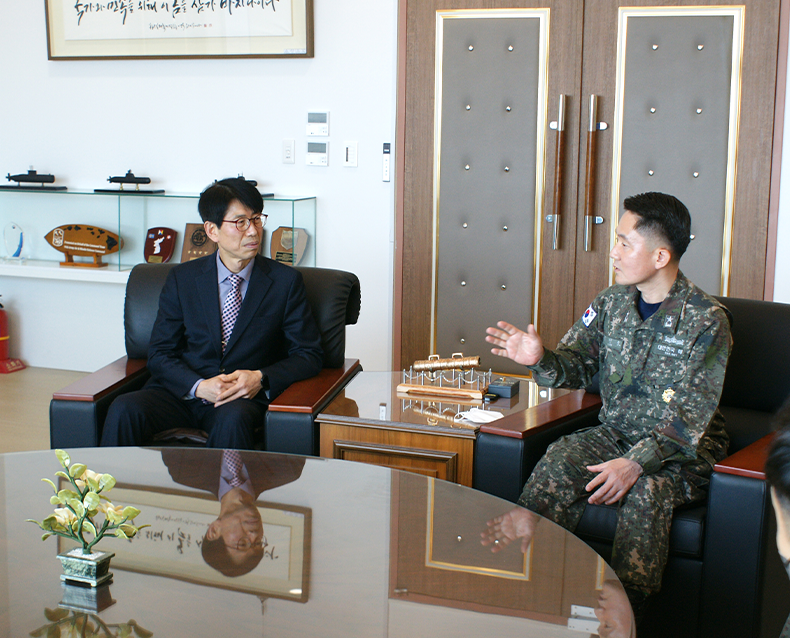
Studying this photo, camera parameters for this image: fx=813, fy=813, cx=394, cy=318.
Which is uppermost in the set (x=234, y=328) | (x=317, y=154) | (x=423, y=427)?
(x=317, y=154)

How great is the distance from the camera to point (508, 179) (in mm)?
4199

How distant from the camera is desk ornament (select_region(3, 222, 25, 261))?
493 cm

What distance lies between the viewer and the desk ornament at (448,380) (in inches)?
105

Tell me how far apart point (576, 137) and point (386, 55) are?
1.10 meters

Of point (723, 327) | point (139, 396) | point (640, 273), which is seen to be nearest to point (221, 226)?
point (139, 396)

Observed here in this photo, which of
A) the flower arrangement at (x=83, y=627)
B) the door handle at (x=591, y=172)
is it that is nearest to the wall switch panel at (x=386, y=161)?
the door handle at (x=591, y=172)

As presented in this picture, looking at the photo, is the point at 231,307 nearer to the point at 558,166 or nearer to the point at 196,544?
the point at 196,544

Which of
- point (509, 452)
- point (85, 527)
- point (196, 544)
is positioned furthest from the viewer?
point (509, 452)

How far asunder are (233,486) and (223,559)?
34 cm

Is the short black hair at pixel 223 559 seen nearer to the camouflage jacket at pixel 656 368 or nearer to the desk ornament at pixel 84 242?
the camouflage jacket at pixel 656 368

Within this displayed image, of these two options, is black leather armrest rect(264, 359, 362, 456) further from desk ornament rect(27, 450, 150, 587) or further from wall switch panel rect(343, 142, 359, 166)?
wall switch panel rect(343, 142, 359, 166)

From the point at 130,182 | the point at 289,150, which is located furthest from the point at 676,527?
the point at 130,182

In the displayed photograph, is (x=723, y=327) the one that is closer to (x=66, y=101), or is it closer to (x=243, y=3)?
(x=243, y=3)

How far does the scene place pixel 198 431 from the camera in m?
2.68
